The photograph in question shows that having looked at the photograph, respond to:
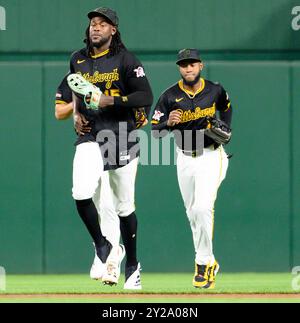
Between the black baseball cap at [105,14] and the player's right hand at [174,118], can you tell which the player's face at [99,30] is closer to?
the black baseball cap at [105,14]

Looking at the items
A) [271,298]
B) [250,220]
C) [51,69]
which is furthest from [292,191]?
[271,298]

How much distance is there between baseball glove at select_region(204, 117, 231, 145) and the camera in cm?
916

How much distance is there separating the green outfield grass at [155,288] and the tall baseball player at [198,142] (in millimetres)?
334

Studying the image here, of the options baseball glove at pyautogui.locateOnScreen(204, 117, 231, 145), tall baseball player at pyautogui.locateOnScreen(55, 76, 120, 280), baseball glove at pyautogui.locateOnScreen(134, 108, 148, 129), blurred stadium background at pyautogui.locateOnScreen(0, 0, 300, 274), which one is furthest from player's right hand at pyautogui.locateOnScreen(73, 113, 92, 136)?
blurred stadium background at pyautogui.locateOnScreen(0, 0, 300, 274)

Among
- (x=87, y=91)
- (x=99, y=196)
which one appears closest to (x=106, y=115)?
(x=87, y=91)

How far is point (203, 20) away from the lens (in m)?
11.5

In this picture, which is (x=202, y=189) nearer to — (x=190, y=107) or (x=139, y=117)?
(x=190, y=107)

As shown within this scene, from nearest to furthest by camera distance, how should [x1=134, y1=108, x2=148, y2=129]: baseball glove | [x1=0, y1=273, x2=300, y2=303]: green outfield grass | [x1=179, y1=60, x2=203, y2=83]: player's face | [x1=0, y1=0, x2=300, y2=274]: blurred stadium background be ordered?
[x1=0, y1=273, x2=300, y2=303]: green outfield grass < [x1=134, y1=108, x2=148, y2=129]: baseball glove < [x1=179, y1=60, x2=203, y2=83]: player's face < [x1=0, y1=0, x2=300, y2=274]: blurred stadium background

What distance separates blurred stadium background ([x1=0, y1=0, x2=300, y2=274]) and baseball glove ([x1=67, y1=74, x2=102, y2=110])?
3.16 meters

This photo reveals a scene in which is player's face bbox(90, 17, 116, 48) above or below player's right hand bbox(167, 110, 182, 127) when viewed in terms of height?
above

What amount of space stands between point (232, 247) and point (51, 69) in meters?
2.41

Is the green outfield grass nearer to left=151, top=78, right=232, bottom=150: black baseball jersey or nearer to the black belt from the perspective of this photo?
the black belt

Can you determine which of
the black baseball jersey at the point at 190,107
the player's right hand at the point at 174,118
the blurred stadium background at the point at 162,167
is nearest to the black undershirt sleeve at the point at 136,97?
the player's right hand at the point at 174,118

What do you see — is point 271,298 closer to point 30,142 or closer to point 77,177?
point 77,177
